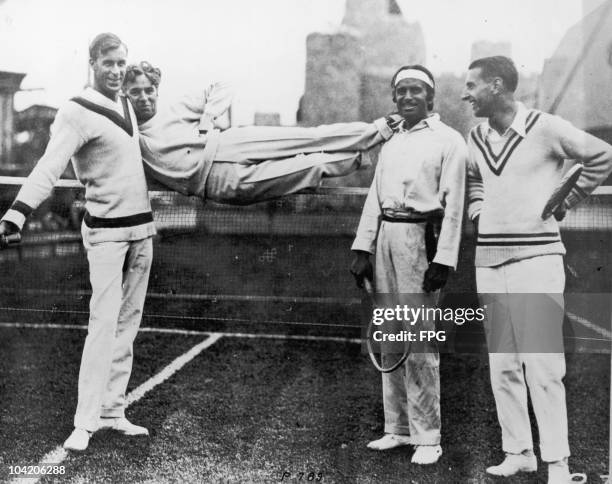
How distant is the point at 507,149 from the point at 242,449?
1.64 metres

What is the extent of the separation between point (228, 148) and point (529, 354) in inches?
57.9

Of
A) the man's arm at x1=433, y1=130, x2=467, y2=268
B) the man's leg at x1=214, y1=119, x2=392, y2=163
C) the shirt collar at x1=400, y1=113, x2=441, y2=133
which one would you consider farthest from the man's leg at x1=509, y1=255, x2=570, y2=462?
the man's leg at x1=214, y1=119, x2=392, y2=163

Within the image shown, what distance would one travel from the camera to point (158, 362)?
152 inches

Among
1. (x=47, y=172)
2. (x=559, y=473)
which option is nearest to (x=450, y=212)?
(x=559, y=473)

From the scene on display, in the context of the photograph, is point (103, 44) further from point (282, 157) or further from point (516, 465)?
point (516, 465)

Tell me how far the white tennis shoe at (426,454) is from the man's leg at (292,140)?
1.25 metres

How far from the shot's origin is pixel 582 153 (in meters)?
2.54

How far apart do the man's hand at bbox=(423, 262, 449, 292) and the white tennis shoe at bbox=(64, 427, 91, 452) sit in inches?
61.2

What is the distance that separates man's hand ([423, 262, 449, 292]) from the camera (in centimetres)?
258

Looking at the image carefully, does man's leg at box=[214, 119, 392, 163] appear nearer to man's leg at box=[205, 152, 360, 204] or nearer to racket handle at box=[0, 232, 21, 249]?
man's leg at box=[205, 152, 360, 204]

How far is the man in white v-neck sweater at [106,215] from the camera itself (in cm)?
272

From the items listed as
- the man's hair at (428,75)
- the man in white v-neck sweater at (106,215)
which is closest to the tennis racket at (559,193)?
the man's hair at (428,75)

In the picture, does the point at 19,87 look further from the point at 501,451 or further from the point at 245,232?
the point at 501,451

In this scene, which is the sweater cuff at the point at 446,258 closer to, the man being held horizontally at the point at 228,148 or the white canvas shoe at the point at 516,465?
the man being held horizontally at the point at 228,148
